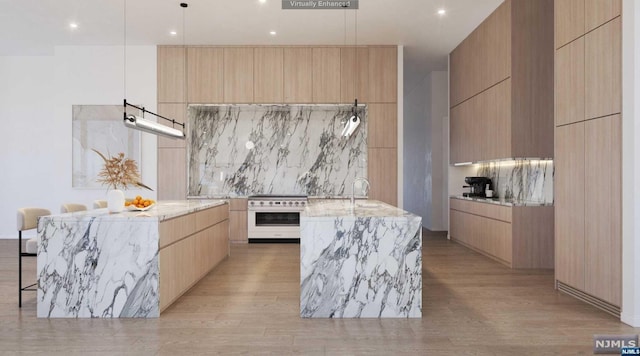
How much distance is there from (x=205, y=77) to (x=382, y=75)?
298cm

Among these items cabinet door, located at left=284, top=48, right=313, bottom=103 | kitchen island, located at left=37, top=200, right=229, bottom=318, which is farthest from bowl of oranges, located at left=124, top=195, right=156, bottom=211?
cabinet door, located at left=284, top=48, right=313, bottom=103

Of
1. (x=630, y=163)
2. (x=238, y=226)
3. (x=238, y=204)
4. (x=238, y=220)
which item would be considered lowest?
(x=238, y=226)

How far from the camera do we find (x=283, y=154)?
7098 millimetres

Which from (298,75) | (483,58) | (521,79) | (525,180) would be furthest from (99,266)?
(483,58)

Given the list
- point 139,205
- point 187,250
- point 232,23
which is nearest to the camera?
point 139,205

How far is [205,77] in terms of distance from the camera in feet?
21.5

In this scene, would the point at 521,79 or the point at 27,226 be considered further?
the point at 521,79

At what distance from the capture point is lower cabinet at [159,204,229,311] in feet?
10.6

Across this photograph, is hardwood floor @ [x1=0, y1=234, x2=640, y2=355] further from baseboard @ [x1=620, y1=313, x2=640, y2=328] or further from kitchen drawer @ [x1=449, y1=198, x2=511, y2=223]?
kitchen drawer @ [x1=449, y1=198, x2=511, y2=223]

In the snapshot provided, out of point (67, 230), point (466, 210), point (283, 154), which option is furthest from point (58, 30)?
point (466, 210)

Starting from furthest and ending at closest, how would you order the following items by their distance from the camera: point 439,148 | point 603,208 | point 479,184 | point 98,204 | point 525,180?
point 439,148 < point 479,184 < point 525,180 < point 98,204 < point 603,208

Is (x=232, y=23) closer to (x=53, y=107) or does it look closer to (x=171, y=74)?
(x=171, y=74)

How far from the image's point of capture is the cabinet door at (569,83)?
3.46 meters

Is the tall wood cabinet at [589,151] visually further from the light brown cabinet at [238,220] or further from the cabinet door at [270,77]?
the light brown cabinet at [238,220]
